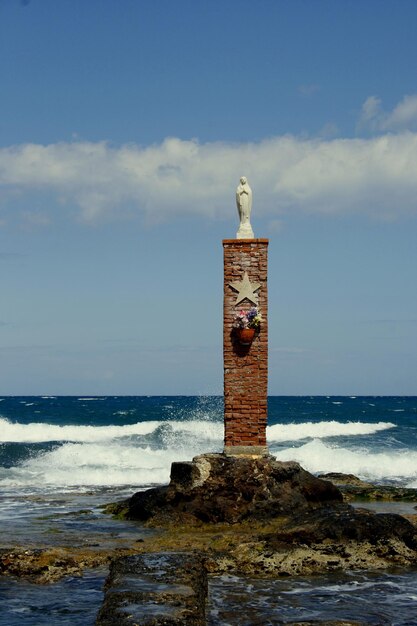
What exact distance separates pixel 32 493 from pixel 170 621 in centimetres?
1569

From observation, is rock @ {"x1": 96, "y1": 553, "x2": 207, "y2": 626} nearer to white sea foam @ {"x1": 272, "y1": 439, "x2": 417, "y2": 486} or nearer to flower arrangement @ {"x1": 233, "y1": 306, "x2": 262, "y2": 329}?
flower arrangement @ {"x1": 233, "y1": 306, "x2": 262, "y2": 329}

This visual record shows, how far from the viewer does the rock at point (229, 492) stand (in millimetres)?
16844

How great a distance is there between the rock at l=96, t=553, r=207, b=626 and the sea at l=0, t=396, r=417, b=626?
0.48m

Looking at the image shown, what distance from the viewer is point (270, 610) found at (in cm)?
1109

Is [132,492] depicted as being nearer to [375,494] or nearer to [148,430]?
[375,494]

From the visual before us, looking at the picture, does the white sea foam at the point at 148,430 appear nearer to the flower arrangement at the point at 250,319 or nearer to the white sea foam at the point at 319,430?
the white sea foam at the point at 319,430

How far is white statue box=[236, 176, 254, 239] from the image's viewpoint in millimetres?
18047

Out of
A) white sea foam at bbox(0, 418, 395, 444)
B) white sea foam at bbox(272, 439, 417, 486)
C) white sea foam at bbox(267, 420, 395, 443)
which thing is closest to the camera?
white sea foam at bbox(272, 439, 417, 486)

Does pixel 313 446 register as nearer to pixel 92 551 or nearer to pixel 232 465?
pixel 232 465

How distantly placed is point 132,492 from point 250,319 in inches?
344

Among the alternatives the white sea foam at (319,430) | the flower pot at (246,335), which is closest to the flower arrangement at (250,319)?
the flower pot at (246,335)

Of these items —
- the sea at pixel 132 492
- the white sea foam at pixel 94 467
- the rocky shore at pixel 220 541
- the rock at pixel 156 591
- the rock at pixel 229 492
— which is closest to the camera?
the rock at pixel 156 591

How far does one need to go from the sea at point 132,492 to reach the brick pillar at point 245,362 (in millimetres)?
2801

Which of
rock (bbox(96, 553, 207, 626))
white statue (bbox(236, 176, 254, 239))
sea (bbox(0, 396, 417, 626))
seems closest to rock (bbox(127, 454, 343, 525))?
sea (bbox(0, 396, 417, 626))
